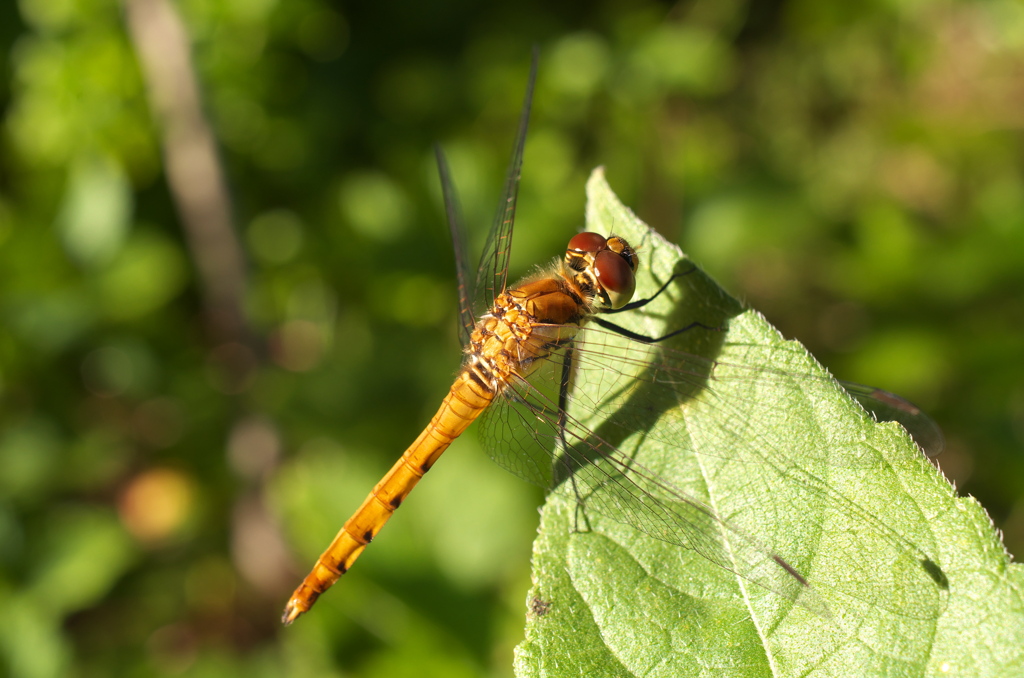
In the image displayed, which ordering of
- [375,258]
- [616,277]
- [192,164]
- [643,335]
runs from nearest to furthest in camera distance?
[643,335] < [616,277] < [192,164] < [375,258]

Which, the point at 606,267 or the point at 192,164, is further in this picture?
the point at 192,164

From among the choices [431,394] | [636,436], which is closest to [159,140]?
[431,394]

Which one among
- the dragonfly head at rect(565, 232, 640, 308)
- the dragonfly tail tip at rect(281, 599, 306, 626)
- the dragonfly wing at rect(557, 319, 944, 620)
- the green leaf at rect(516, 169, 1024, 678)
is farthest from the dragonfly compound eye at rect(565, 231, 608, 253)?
the dragonfly tail tip at rect(281, 599, 306, 626)

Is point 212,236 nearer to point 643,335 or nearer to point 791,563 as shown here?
point 643,335

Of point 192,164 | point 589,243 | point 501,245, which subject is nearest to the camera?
point 589,243

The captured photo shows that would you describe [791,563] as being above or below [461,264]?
below

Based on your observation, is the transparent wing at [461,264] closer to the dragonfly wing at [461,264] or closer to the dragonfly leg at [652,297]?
the dragonfly wing at [461,264]

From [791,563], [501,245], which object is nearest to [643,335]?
[791,563]
